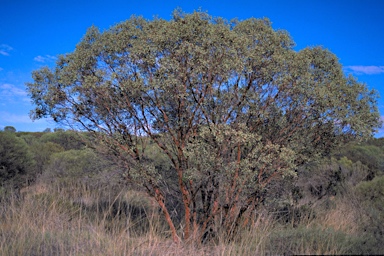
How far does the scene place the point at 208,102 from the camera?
Answer: 7.85m

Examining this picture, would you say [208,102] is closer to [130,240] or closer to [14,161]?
[130,240]

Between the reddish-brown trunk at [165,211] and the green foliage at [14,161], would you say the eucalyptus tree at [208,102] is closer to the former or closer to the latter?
the reddish-brown trunk at [165,211]

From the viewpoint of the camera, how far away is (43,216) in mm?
7809

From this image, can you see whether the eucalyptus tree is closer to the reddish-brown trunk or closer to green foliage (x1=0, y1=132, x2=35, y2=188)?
the reddish-brown trunk

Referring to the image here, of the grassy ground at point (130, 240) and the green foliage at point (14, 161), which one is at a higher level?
the green foliage at point (14, 161)

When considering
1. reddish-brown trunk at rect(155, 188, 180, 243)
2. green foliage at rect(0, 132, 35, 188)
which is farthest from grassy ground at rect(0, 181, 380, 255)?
green foliage at rect(0, 132, 35, 188)

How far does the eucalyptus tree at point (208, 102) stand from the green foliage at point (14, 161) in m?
10.4

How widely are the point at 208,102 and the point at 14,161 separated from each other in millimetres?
13361

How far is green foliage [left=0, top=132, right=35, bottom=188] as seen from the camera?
683 inches

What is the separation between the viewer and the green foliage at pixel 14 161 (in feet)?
57.0

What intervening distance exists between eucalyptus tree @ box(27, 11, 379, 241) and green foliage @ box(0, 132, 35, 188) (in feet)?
34.2

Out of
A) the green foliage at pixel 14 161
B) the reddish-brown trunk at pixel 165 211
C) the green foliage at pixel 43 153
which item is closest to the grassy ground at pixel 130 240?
the reddish-brown trunk at pixel 165 211

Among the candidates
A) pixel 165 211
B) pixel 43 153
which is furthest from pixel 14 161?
pixel 165 211

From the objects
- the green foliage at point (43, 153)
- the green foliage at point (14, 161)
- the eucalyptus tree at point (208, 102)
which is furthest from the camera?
the green foliage at point (43, 153)
